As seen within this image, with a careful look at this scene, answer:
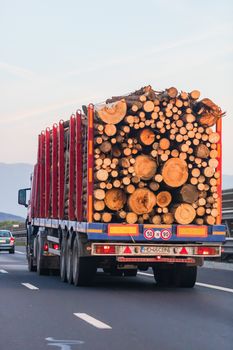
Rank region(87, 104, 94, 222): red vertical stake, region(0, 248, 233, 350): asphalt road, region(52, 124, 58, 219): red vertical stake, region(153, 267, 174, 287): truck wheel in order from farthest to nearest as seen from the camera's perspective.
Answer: region(52, 124, 58, 219): red vertical stake < region(153, 267, 174, 287): truck wheel < region(87, 104, 94, 222): red vertical stake < region(0, 248, 233, 350): asphalt road

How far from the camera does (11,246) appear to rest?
51.5 meters

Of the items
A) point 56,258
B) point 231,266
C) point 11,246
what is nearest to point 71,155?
point 56,258

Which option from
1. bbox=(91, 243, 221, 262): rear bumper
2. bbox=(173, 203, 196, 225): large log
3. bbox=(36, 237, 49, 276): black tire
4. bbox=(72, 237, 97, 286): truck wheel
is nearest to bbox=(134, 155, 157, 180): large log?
bbox=(173, 203, 196, 225): large log

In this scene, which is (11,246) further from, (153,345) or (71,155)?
(153,345)

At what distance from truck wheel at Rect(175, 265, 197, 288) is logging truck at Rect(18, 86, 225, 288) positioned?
0.10 feet

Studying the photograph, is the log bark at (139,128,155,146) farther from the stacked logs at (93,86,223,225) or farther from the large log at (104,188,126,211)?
the large log at (104,188,126,211)

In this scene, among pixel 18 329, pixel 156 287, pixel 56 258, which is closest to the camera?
pixel 18 329

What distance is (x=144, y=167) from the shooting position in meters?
19.0

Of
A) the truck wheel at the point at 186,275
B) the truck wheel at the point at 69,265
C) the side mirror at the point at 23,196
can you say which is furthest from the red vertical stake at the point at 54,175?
the side mirror at the point at 23,196

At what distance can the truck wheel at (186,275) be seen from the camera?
2003 centimetres

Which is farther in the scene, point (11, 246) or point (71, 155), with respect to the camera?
point (11, 246)

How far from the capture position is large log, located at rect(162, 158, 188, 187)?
19.1m

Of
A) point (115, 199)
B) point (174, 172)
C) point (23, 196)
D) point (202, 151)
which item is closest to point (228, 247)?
point (23, 196)

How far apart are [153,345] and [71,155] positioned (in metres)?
9.88
